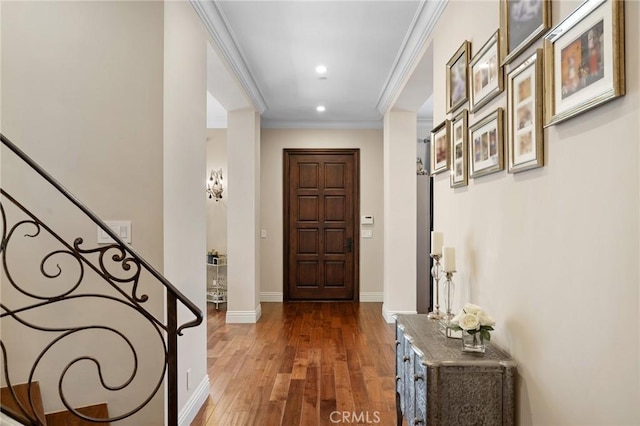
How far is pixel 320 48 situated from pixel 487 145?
208cm

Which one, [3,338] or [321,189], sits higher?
[321,189]

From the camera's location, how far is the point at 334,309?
18.8 ft

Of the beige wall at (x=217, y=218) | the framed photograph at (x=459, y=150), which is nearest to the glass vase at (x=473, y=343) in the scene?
the framed photograph at (x=459, y=150)

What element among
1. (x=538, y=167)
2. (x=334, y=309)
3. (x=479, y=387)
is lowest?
(x=334, y=309)

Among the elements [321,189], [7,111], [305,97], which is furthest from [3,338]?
[321,189]

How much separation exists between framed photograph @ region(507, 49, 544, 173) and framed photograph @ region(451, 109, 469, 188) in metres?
0.54

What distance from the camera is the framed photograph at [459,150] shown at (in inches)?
89.4

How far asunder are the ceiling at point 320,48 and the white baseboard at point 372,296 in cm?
280

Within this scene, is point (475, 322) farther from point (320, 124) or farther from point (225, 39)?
point (320, 124)

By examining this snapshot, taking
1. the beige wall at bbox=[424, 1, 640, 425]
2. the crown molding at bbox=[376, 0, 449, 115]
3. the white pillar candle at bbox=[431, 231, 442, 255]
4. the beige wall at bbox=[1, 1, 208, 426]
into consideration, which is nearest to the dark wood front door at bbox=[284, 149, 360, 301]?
the crown molding at bbox=[376, 0, 449, 115]

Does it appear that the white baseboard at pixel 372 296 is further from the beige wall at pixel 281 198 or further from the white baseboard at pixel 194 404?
the white baseboard at pixel 194 404

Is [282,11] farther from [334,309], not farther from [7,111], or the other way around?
[334,309]

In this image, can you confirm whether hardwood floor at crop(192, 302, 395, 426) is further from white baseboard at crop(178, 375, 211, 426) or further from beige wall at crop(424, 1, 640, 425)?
beige wall at crop(424, 1, 640, 425)

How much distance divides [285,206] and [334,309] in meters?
1.74
